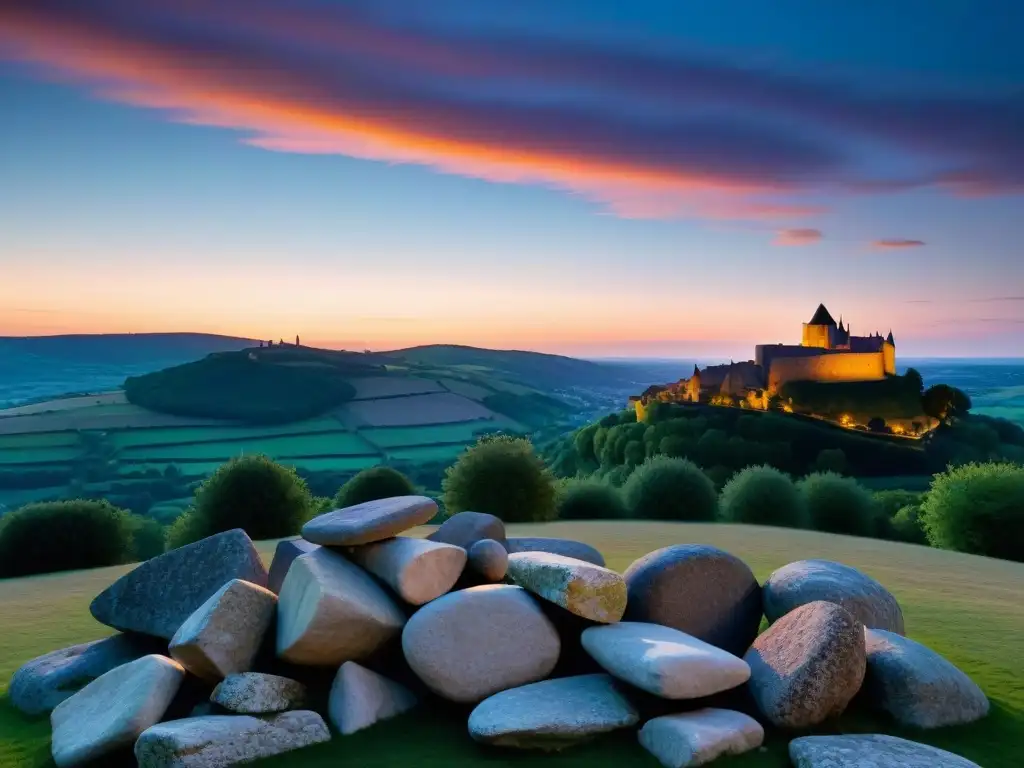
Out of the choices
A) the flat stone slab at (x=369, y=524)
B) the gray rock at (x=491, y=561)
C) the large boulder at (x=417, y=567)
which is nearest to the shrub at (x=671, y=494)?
the flat stone slab at (x=369, y=524)

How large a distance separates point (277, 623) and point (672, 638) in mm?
4556

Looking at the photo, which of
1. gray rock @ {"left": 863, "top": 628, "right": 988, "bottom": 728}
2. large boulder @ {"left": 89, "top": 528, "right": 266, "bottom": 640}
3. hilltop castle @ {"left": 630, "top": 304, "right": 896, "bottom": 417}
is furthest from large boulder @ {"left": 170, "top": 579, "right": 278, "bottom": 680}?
hilltop castle @ {"left": 630, "top": 304, "right": 896, "bottom": 417}

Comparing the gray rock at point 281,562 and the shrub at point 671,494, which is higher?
the gray rock at point 281,562

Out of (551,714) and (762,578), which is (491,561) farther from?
(762,578)

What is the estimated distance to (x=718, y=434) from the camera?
88.0 meters

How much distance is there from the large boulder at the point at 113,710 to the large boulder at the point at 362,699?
5.72 ft

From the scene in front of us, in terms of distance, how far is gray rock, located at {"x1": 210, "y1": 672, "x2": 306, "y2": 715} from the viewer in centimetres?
821

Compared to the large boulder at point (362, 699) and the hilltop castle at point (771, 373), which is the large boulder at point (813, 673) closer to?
the large boulder at point (362, 699)

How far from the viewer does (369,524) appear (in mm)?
10391

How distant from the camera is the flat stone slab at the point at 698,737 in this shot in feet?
24.2

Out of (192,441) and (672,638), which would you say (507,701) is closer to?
(672,638)

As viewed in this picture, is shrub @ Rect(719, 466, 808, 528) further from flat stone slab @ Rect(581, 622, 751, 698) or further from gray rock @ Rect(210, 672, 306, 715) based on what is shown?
gray rock @ Rect(210, 672, 306, 715)

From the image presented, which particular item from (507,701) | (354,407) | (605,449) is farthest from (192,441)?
(507,701)

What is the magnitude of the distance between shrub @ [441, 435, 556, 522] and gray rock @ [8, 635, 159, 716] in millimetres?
19776
